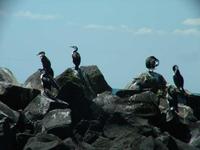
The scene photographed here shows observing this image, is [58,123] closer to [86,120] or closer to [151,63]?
[86,120]

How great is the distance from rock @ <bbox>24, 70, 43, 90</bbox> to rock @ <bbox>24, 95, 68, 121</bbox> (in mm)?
2526

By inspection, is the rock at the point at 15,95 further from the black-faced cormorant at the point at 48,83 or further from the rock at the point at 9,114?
the rock at the point at 9,114

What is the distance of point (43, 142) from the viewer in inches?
524

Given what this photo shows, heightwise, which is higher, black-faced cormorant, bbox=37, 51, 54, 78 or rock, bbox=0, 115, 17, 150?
black-faced cormorant, bbox=37, 51, 54, 78

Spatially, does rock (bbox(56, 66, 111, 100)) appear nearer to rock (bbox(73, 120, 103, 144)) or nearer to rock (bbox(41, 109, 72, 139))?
rock (bbox(73, 120, 103, 144))

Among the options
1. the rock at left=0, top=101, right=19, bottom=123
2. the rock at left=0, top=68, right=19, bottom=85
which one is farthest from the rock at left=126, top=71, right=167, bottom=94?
the rock at left=0, top=101, right=19, bottom=123

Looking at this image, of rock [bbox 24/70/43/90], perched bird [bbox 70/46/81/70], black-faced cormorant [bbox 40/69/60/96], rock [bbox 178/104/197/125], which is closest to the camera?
rock [bbox 178/104/197/125]

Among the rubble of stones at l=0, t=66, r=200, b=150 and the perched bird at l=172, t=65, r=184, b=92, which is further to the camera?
the perched bird at l=172, t=65, r=184, b=92

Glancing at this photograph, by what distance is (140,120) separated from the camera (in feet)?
51.4

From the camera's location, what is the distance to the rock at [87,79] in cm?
1855

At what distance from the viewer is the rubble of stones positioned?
13.9 metres

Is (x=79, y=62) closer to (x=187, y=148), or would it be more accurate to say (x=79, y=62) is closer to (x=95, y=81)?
(x=95, y=81)

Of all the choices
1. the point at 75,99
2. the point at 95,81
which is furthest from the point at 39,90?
the point at 95,81

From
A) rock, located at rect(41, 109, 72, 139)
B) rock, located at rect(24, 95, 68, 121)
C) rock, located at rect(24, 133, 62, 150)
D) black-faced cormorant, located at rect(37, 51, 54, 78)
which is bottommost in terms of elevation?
rock, located at rect(24, 133, 62, 150)
